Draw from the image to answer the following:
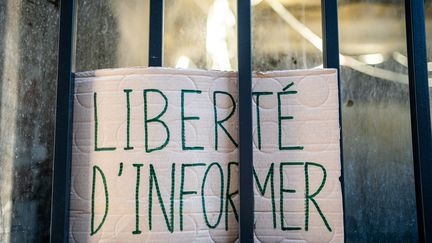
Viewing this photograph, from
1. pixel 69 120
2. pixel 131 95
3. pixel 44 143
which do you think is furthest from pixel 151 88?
pixel 44 143

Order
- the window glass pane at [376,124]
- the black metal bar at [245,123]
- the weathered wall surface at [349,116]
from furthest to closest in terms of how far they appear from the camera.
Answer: the window glass pane at [376,124] → the weathered wall surface at [349,116] → the black metal bar at [245,123]

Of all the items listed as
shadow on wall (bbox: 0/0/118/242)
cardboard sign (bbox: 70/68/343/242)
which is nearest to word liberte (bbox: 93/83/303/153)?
cardboard sign (bbox: 70/68/343/242)

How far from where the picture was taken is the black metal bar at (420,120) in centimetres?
76

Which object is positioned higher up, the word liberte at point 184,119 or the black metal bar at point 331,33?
the black metal bar at point 331,33

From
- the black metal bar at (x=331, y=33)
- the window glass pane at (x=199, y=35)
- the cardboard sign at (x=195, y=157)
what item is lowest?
the cardboard sign at (x=195, y=157)

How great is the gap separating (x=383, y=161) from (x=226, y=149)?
83cm

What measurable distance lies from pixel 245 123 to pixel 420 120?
0.37 m

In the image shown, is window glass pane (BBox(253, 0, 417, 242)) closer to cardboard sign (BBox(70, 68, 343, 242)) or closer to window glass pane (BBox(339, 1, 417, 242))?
window glass pane (BBox(339, 1, 417, 242))

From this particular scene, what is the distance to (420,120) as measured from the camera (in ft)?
2.55

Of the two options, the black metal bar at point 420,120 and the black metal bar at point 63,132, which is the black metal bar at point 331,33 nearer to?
the black metal bar at point 420,120

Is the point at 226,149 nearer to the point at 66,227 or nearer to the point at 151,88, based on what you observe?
the point at 151,88

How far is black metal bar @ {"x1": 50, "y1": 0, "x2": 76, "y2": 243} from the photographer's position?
771mm

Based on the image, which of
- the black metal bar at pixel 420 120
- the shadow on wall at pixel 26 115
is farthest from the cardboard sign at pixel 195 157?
the shadow on wall at pixel 26 115

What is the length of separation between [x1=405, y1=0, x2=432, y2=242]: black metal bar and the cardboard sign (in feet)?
0.53
